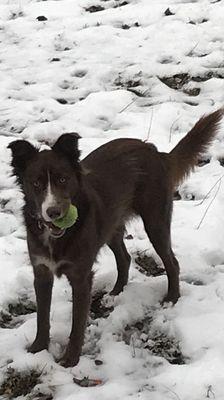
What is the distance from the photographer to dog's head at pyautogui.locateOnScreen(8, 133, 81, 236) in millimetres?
3387

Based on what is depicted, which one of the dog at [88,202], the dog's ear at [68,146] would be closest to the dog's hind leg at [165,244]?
the dog at [88,202]

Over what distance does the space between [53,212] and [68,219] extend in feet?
0.90

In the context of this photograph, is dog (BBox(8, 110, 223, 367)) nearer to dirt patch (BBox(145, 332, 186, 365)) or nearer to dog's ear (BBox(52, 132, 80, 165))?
dog's ear (BBox(52, 132, 80, 165))

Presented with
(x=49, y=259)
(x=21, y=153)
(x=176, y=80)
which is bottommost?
(x=176, y=80)

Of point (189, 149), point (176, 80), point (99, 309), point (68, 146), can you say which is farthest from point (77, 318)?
point (176, 80)

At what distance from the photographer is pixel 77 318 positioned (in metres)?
3.86

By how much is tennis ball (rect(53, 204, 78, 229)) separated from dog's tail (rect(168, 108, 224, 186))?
3.32 ft

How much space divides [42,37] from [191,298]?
490cm

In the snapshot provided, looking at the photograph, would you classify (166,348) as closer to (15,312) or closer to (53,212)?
(15,312)

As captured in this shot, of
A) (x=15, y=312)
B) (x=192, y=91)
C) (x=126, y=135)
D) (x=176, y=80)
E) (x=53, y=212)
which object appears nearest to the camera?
(x=53, y=212)

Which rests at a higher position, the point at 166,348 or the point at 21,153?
the point at 21,153

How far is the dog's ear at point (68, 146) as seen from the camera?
3.51 m

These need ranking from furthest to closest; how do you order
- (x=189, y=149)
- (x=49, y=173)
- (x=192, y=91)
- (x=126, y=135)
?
(x=192, y=91)
(x=126, y=135)
(x=189, y=149)
(x=49, y=173)

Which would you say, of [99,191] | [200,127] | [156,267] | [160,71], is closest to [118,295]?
[156,267]
